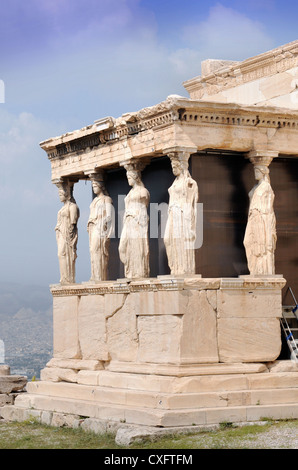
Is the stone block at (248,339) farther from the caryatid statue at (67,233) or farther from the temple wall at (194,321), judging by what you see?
the caryatid statue at (67,233)

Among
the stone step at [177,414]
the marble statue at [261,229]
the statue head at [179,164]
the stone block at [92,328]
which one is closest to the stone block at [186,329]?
the stone step at [177,414]

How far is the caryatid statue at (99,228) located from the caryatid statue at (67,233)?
0.92 meters

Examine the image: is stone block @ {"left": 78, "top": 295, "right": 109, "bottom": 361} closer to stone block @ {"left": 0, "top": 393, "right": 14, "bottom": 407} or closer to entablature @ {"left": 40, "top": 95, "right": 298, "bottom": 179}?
entablature @ {"left": 40, "top": 95, "right": 298, "bottom": 179}

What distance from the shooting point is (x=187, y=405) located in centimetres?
1688

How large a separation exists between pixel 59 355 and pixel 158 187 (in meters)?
3.67

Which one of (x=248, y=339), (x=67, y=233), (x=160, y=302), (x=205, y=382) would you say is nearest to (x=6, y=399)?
(x=67, y=233)

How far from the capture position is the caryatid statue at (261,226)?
18.3 meters

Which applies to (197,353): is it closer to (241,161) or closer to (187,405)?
(187,405)

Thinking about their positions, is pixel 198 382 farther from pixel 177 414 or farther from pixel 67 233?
pixel 67 233

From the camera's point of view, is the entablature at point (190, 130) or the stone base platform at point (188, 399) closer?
the stone base platform at point (188, 399)

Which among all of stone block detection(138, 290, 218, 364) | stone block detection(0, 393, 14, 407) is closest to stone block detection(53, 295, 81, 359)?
stone block detection(0, 393, 14, 407)

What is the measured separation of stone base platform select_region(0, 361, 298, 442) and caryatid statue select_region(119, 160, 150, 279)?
5.56 feet

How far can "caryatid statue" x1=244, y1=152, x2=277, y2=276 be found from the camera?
18266mm

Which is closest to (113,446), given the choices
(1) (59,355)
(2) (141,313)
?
(2) (141,313)
